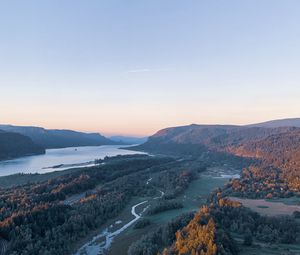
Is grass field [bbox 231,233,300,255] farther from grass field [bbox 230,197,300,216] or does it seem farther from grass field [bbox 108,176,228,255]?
grass field [bbox 230,197,300,216]

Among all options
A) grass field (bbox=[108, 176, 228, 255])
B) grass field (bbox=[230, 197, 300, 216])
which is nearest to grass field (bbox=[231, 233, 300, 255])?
grass field (bbox=[108, 176, 228, 255])

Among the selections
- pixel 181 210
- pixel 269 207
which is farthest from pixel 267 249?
pixel 269 207

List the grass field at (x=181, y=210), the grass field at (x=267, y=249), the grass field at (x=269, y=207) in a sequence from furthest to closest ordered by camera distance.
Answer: the grass field at (x=269, y=207), the grass field at (x=181, y=210), the grass field at (x=267, y=249)

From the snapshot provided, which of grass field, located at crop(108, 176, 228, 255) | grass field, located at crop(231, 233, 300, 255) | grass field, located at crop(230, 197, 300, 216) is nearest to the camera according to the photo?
grass field, located at crop(231, 233, 300, 255)

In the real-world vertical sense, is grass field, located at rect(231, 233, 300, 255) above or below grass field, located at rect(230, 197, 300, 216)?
above

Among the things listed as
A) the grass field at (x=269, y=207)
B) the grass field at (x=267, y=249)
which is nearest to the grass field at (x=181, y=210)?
the grass field at (x=269, y=207)

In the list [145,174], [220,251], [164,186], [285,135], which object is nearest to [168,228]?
[220,251]

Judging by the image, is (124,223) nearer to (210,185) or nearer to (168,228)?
(168,228)

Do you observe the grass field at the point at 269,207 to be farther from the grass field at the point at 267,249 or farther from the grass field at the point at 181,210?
the grass field at the point at 267,249

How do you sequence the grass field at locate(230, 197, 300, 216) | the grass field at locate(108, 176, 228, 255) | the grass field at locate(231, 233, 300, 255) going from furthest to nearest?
the grass field at locate(230, 197, 300, 216)
the grass field at locate(108, 176, 228, 255)
the grass field at locate(231, 233, 300, 255)

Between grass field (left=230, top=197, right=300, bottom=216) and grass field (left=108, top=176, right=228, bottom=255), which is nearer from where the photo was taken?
grass field (left=108, top=176, right=228, bottom=255)

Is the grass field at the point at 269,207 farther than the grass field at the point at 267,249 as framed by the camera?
Yes

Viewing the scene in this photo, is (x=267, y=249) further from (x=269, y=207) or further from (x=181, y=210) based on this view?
(x=269, y=207)
